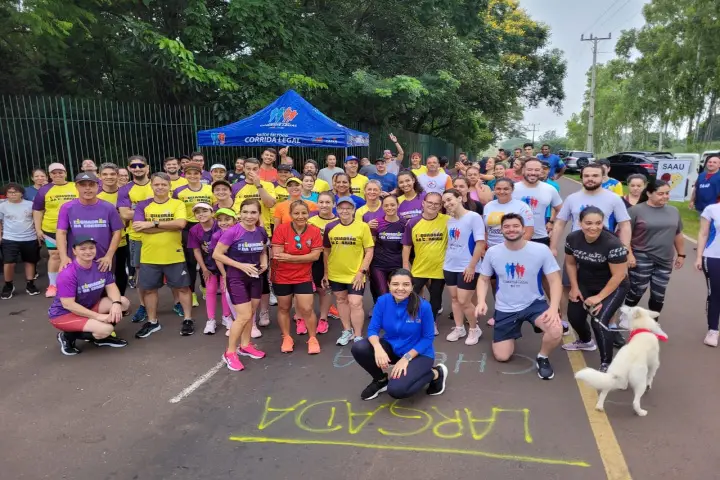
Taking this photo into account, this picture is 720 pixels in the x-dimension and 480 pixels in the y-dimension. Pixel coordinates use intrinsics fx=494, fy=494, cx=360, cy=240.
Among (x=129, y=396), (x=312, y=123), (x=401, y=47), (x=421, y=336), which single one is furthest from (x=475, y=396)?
(x=401, y=47)

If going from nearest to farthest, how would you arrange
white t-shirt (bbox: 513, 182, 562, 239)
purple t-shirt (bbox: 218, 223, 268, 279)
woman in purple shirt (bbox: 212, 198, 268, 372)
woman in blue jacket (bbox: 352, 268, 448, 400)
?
1. woman in blue jacket (bbox: 352, 268, 448, 400)
2. woman in purple shirt (bbox: 212, 198, 268, 372)
3. purple t-shirt (bbox: 218, 223, 268, 279)
4. white t-shirt (bbox: 513, 182, 562, 239)

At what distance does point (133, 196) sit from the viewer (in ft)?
21.2

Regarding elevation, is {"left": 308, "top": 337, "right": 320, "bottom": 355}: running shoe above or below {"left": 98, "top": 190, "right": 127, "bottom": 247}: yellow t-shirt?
below

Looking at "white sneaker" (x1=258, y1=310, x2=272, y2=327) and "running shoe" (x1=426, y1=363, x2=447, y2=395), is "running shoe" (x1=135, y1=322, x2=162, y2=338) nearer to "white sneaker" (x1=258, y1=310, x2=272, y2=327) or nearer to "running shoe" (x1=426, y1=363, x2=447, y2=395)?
"white sneaker" (x1=258, y1=310, x2=272, y2=327)

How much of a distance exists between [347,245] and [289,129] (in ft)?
18.4

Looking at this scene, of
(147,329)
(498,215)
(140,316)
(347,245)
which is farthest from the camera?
(140,316)

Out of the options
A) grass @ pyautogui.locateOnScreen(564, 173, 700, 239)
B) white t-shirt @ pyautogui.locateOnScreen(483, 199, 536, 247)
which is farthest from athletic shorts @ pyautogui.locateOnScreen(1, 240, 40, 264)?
grass @ pyautogui.locateOnScreen(564, 173, 700, 239)

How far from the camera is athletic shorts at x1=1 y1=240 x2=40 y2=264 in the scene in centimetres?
748

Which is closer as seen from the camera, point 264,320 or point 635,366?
point 635,366

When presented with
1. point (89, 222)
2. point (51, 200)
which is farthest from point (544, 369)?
point (51, 200)

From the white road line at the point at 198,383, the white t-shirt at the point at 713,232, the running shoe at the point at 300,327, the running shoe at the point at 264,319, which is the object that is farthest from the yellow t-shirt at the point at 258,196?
the white t-shirt at the point at 713,232

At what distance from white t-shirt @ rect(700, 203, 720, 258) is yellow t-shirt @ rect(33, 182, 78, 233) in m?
8.03

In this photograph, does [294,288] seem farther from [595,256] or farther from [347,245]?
[595,256]

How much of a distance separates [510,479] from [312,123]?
8.40 meters
